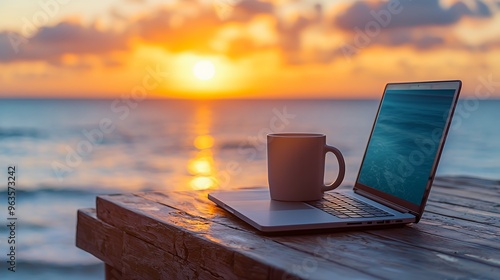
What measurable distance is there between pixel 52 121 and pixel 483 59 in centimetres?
1557

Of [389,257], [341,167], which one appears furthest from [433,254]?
[341,167]

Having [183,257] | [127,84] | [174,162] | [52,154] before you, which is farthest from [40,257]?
[127,84]

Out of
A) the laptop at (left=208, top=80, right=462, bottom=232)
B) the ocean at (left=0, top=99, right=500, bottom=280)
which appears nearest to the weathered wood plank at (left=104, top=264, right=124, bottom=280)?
the laptop at (left=208, top=80, right=462, bottom=232)

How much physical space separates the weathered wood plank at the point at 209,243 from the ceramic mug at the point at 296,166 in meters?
0.17

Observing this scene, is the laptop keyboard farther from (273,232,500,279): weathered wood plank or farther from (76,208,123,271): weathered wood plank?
(76,208,123,271): weathered wood plank

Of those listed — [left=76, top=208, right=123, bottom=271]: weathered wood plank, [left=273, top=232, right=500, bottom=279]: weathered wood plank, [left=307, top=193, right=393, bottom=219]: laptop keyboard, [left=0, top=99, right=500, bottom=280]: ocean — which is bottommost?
[left=0, top=99, right=500, bottom=280]: ocean

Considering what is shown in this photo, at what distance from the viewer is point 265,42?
663 inches

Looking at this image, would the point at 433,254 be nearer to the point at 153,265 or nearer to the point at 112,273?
the point at 153,265

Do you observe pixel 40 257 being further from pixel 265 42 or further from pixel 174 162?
pixel 265 42

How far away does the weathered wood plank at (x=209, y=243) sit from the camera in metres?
0.67

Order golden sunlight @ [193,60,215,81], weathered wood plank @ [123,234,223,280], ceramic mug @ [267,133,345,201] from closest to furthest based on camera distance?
weathered wood plank @ [123,234,223,280] → ceramic mug @ [267,133,345,201] → golden sunlight @ [193,60,215,81]

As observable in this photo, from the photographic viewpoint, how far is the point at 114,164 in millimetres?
10875

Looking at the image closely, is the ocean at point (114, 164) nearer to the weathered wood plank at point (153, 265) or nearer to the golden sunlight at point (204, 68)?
the weathered wood plank at point (153, 265)

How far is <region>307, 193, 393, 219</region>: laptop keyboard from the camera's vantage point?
91 cm
